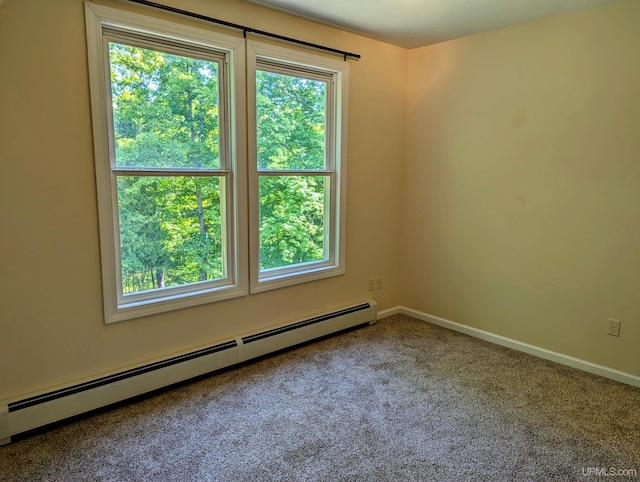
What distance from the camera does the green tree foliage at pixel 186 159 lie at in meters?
2.52

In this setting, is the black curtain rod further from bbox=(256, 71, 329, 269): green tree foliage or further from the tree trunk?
the tree trunk

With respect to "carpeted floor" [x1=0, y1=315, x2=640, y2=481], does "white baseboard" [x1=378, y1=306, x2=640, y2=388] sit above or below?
above

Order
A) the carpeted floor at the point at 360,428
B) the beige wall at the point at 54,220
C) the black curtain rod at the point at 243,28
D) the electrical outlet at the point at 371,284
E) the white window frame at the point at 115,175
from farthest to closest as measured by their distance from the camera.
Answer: the electrical outlet at the point at 371,284
the black curtain rod at the point at 243,28
the white window frame at the point at 115,175
the beige wall at the point at 54,220
the carpeted floor at the point at 360,428

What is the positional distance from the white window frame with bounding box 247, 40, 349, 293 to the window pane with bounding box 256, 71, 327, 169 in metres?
0.08

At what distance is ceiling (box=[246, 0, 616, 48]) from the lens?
2.77m

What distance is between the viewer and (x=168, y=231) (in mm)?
2723

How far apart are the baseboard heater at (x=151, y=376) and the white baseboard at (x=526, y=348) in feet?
2.65

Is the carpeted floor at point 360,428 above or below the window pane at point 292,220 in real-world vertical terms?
below

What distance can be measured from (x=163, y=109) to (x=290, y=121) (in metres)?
1.00

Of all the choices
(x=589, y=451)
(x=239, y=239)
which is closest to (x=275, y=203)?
(x=239, y=239)

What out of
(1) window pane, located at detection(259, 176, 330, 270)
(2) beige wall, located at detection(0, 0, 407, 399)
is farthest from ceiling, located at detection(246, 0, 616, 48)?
(1) window pane, located at detection(259, 176, 330, 270)

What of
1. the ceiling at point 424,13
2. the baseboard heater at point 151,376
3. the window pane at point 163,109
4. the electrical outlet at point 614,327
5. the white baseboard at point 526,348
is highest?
the ceiling at point 424,13

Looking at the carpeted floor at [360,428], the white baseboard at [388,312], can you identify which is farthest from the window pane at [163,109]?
the white baseboard at [388,312]

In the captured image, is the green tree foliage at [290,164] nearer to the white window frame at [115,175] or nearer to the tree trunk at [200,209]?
→ the white window frame at [115,175]
